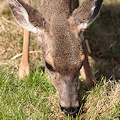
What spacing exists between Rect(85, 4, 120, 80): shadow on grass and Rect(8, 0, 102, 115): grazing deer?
170cm

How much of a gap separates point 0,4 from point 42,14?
120 inches

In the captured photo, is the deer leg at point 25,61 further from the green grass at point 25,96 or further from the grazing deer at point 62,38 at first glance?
the grazing deer at point 62,38

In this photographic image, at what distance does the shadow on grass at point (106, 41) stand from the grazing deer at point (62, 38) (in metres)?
1.70

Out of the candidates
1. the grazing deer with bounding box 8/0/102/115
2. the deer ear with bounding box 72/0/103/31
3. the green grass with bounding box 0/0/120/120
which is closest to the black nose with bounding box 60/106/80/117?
the grazing deer with bounding box 8/0/102/115

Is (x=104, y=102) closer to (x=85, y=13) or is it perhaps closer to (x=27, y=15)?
(x=85, y=13)

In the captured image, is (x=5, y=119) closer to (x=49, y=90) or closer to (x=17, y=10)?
(x=49, y=90)

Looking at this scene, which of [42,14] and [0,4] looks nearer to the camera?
[42,14]

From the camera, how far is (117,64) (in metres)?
7.64

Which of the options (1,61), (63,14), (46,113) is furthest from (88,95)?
(1,61)

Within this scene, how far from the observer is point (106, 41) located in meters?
8.28

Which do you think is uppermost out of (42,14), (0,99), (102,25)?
(42,14)

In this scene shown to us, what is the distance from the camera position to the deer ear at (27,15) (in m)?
5.45

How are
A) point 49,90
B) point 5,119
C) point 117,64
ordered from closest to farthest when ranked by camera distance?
1. point 5,119
2. point 49,90
3. point 117,64

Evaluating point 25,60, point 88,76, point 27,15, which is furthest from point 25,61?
point 27,15
